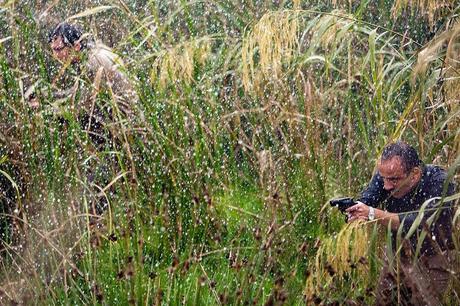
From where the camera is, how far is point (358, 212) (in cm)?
359

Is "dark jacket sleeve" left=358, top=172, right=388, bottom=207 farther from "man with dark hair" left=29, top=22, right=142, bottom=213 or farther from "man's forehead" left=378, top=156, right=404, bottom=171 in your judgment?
"man with dark hair" left=29, top=22, right=142, bottom=213

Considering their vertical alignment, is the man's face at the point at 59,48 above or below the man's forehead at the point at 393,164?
above

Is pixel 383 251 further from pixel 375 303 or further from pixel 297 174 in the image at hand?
pixel 297 174

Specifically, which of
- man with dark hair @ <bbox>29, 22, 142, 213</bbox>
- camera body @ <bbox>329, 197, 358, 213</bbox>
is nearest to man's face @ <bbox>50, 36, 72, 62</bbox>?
man with dark hair @ <bbox>29, 22, 142, 213</bbox>

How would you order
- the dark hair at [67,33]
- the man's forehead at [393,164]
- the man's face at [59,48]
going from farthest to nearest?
the man's face at [59,48], the dark hair at [67,33], the man's forehead at [393,164]

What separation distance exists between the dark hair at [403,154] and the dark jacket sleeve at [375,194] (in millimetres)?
178

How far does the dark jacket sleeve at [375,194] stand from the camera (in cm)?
382

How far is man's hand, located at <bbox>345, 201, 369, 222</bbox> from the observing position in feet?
11.6

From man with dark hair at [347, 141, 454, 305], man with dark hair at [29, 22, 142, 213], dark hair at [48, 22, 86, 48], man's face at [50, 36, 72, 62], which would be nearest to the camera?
man with dark hair at [347, 141, 454, 305]

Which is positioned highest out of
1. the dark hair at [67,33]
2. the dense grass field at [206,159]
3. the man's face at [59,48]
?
the dark hair at [67,33]

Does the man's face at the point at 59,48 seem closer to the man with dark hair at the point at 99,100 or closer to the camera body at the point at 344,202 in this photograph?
the man with dark hair at the point at 99,100

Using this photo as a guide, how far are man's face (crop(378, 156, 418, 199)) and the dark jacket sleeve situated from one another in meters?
0.07

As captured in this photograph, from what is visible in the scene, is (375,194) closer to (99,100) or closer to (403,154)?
(403,154)

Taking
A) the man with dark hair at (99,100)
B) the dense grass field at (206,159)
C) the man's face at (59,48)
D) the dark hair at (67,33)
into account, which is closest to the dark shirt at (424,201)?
the dense grass field at (206,159)
